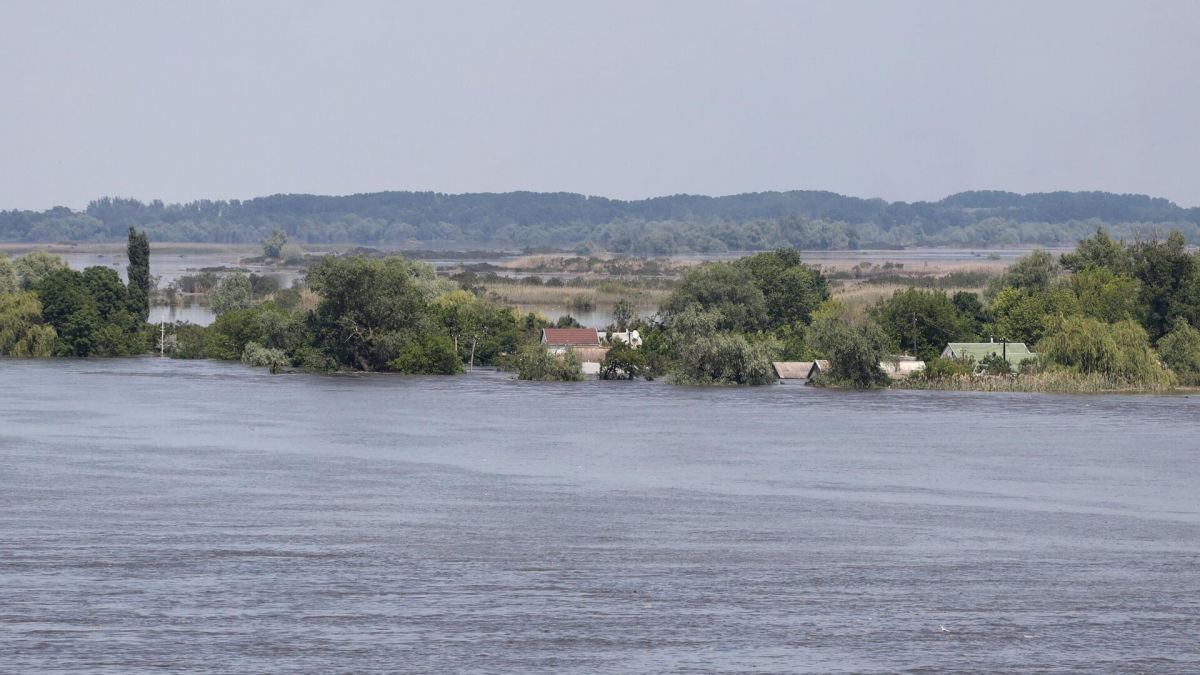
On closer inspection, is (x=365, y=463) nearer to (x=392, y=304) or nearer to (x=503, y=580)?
(x=503, y=580)

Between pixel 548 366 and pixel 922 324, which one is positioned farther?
pixel 922 324

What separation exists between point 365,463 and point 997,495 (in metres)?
16.8

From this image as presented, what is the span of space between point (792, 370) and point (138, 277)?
41.3 m

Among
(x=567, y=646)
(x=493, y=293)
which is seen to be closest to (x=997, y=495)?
(x=567, y=646)

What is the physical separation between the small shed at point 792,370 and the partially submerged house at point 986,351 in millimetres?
Result: 6761

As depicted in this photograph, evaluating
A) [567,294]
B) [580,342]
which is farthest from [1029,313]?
[567,294]

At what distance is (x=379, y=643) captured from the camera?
2062 cm

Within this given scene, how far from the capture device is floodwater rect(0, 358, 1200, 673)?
67.5ft

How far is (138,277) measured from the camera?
88625 millimetres

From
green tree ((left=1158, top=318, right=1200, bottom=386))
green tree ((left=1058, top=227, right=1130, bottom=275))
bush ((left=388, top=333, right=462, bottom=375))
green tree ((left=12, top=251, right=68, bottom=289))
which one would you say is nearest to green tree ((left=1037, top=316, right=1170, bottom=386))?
green tree ((left=1158, top=318, right=1200, bottom=386))

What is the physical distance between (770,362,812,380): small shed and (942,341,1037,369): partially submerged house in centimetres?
676

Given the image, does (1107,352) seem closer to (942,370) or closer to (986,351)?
(942,370)

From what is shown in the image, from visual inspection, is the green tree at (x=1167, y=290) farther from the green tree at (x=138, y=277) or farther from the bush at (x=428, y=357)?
the green tree at (x=138, y=277)

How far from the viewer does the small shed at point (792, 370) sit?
72000mm
